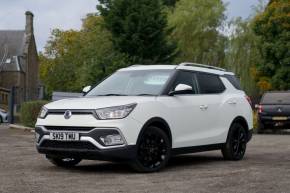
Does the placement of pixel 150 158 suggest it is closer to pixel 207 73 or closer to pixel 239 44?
pixel 207 73

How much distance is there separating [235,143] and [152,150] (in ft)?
8.98

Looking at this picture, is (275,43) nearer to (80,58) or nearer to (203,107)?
(80,58)

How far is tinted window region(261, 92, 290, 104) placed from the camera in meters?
24.4

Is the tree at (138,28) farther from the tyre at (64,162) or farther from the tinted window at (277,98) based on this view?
the tyre at (64,162)

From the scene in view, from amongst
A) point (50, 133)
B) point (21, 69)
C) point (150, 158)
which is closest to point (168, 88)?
point (150, 158)

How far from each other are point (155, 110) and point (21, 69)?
63194mm

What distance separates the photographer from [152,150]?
372 inches

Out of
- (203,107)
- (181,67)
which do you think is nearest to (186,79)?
(181,67)

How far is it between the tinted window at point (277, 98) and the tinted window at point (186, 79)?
46.6 feet

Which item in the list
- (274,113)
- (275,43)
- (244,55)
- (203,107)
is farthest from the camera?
(244,55)

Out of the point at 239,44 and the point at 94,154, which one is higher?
the point at 239,44

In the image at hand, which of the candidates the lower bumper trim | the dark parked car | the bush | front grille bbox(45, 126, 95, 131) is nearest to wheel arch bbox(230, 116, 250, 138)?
the lower bumper trim

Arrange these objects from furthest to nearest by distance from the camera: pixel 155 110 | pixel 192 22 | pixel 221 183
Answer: pixel 192 22 → pixel 155 110 → pixel 221 183

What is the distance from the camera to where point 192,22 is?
53.9m
